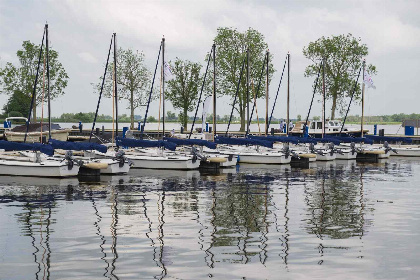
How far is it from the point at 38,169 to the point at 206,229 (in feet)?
69.4

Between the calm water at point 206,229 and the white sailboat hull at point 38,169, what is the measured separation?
1036 millimetres

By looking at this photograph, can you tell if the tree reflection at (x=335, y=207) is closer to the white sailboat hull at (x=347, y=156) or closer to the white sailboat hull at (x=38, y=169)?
the white sailboat hull at (x=38, y=169)

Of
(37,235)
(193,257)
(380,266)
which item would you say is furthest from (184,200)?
(380,266)

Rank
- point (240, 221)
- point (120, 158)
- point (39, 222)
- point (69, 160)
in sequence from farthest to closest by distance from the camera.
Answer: point (120, 158) < point (69, 160) < point (240, 221) < point (39, 222)

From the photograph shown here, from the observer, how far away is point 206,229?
23.9m

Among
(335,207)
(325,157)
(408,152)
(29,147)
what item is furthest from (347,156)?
(335,207)

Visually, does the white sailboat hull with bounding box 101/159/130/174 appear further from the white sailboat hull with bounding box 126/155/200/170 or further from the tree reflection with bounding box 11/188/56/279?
the tree reflection with bounding box 11/188/56/279

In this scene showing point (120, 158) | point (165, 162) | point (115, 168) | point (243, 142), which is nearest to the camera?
point (115, 168)

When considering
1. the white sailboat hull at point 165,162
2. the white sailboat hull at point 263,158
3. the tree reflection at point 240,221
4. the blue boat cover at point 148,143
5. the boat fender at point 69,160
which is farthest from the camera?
the white sailboat hull at point 263,158

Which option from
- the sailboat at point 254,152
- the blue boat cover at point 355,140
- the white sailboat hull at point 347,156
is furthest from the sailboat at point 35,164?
the blue boat cover at point 355,140

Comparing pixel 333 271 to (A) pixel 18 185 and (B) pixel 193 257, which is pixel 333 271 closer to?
(B) pixel 193 257

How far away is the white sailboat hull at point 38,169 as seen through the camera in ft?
138

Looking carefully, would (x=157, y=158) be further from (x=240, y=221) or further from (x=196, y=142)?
(x=240, y=221)

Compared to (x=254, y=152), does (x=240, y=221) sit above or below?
below
